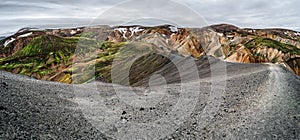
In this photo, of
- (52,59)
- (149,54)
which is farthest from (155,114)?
(52,59)

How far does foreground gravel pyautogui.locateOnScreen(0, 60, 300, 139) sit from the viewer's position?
10.2m

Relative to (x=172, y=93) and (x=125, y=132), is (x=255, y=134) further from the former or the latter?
(x=172, y=93)

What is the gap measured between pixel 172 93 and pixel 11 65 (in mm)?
113444

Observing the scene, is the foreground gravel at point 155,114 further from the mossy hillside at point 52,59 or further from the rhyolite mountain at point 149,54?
the mossy hillside at point 52,59

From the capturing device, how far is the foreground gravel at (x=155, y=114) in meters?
10.2

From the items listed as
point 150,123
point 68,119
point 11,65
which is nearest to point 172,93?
point 150,123

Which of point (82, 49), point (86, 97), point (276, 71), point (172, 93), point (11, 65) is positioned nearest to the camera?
point (86, 97)

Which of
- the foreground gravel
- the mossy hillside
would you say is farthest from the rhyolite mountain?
the foreground gravel

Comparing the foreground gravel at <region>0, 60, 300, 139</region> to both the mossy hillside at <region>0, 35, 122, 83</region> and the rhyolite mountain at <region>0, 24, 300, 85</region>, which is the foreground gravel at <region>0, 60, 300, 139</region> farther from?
the mossy hillside at <region>0, 35, 122, 83</region>

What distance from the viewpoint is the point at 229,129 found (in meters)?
11.1

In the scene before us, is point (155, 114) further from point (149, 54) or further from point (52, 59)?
point (52, 59)

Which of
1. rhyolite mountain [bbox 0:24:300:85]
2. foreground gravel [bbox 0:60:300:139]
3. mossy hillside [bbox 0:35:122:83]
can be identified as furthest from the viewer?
mossy hillside [bbox 0:35:122:83]

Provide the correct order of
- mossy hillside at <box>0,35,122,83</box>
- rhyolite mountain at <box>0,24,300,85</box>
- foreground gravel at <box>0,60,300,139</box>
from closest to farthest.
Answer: foreground gravel at <box>0,60,300,139</box> < rhyolite mountain at <box>0,24,300,85</box> < mossy hillside at <box>0,35,122,83</box>

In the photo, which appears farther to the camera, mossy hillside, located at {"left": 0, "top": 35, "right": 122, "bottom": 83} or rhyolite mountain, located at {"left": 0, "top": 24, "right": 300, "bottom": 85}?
mossy hillside, located at {"left": 0, "top": 35, "right": 122, "bottom": 83}
